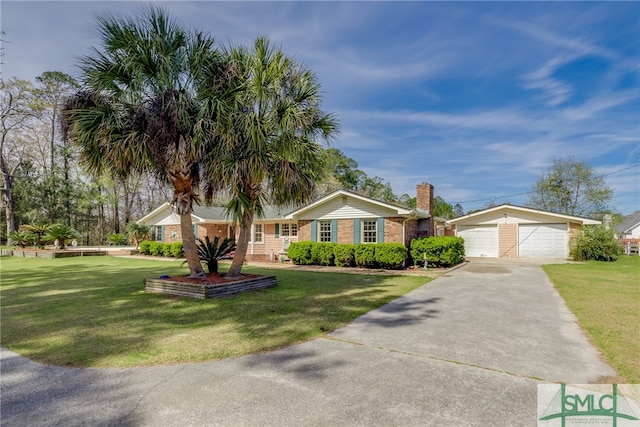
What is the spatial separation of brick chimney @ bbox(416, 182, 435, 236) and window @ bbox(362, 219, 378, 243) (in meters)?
3.04

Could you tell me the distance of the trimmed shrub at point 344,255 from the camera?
51.3 feet

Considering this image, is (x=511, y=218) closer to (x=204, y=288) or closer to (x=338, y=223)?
(x=338, y=223)

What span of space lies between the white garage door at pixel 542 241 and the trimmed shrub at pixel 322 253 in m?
13.0

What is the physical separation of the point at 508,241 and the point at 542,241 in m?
1.85

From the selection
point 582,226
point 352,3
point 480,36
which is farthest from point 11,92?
point 582,226

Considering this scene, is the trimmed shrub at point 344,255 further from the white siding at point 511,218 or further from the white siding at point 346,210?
the white siding at point 511,218

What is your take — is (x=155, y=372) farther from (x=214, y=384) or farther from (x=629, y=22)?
(x=629, y=22)

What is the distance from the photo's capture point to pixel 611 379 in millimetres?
3648

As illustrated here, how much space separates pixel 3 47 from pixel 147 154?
6.32m

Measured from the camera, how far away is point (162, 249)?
21.8m

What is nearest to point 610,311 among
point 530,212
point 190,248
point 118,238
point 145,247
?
point 190,248

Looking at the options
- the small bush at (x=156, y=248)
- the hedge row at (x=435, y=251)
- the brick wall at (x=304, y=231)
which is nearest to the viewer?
the hedge row at (x=435, y=251)

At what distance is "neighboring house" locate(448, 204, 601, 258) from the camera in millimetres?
19938

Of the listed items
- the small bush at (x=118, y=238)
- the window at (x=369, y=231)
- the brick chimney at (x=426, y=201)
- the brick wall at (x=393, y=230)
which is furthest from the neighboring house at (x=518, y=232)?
the small bush at (x=118, y=238)
